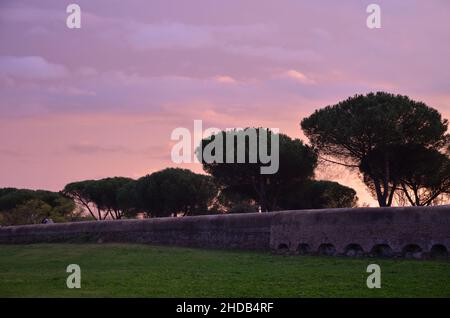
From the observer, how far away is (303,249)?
21.1m

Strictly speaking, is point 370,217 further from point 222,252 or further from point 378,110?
point 378,110

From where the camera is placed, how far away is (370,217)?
1916 centimetres

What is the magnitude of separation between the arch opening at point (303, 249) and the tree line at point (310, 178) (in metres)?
16.5

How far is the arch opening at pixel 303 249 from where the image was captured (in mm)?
20828

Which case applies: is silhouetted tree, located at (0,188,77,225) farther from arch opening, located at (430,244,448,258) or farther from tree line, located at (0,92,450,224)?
arch opening, located at (430,244,448,258)

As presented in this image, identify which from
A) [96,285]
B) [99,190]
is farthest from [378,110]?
[99,190]

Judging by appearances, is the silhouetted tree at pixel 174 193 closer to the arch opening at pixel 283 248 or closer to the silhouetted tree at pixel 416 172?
the silhouetted tree at pixel 416 172

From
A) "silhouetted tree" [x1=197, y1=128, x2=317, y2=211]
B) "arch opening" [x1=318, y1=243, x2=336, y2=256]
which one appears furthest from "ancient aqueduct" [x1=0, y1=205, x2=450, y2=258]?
"silhouetted tree" [x1=197, y1=128, x2=317, y2=211]
